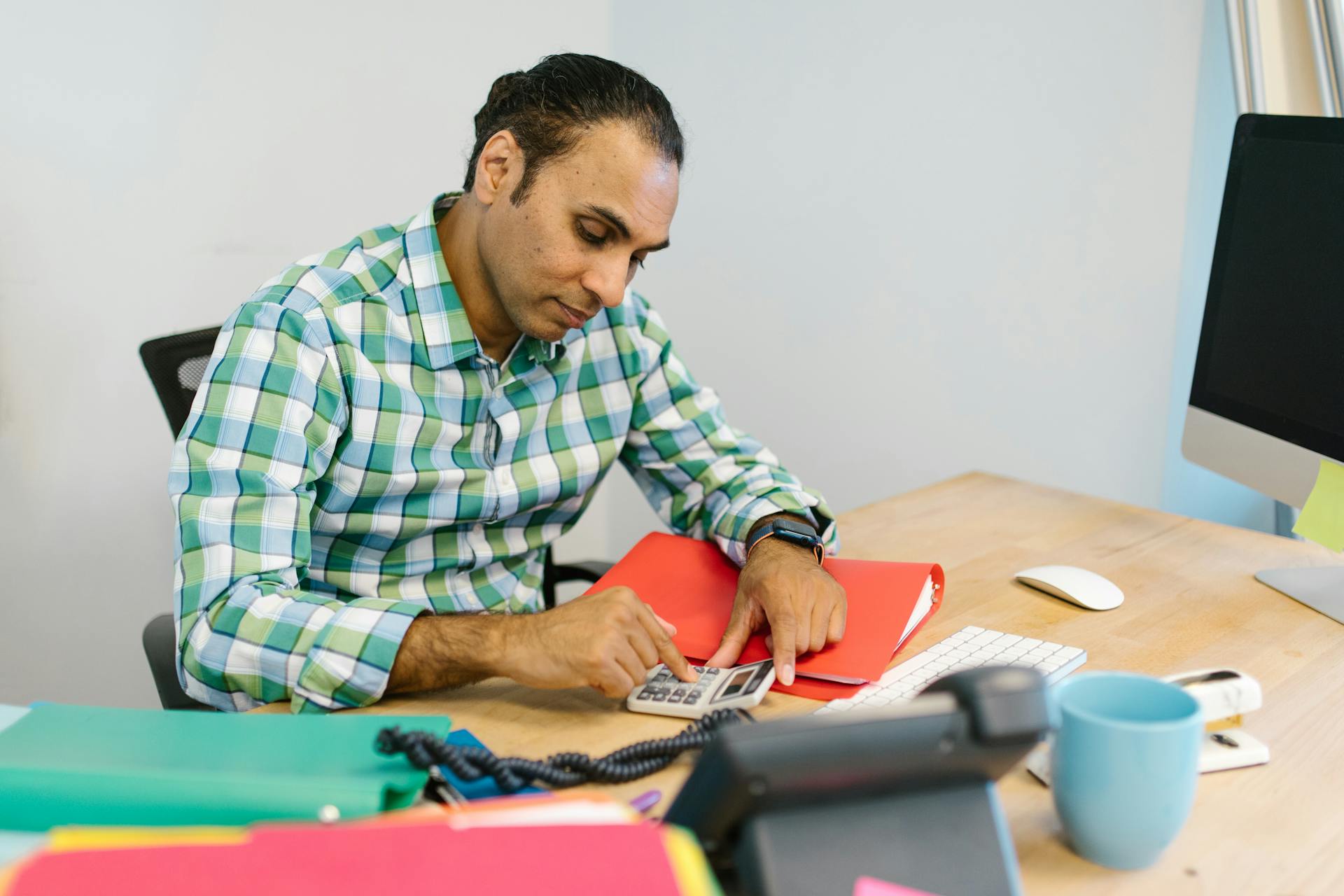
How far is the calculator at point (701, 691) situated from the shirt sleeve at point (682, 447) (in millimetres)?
440

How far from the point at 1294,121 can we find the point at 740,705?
36.0 inches

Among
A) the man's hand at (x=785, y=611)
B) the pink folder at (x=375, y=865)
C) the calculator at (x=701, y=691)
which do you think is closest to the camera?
the pink folder at (x=375, y=865)

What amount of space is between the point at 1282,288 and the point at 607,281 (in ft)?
2.55

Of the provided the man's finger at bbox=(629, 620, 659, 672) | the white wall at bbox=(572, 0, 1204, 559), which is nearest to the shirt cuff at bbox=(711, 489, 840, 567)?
the man's finger at bbox=(629, 620, 659, 672)

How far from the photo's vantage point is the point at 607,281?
1295 mm

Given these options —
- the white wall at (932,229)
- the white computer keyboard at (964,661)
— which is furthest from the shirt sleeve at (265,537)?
the white wall at (932,229)

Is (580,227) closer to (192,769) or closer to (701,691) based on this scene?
(701,691)

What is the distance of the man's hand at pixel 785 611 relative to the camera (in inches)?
42.5

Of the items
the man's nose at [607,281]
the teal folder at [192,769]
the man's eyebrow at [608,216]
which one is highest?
the man's eyebrow at [608,216]

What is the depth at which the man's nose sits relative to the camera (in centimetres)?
129

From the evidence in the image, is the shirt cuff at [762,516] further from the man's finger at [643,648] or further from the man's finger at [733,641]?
the man's finger at [643,648]

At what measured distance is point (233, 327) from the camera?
1.19 m

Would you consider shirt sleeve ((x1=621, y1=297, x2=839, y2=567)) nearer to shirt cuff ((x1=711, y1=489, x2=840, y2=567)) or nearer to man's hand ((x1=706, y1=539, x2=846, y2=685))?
shirt cuff ((x1=711, y1=489, x2=840, y2=567))

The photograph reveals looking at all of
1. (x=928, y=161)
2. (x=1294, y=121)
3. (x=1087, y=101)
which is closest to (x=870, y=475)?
(x=928, y=161)
